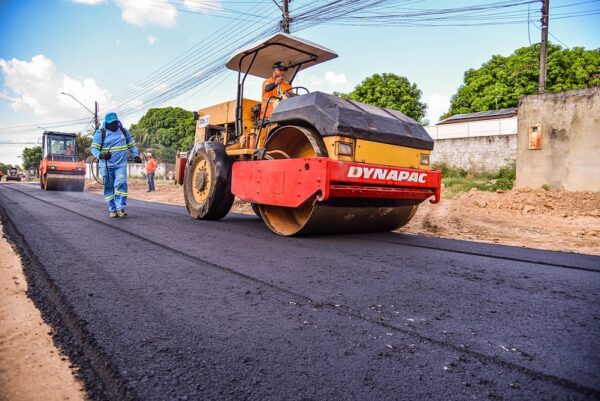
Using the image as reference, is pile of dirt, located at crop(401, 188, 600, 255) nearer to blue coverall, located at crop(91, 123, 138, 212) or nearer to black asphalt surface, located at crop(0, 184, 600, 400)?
black asphalt surface, located at crop(0, 184, 600, 400)

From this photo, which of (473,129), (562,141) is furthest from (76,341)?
(473,129)

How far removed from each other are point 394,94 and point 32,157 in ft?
230

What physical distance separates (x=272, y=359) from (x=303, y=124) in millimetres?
3428

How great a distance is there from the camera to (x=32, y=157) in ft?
250

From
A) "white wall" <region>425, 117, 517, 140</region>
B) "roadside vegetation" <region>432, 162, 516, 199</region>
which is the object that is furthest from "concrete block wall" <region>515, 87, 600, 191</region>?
"white wall" <region>425, 117, 517, 140</region>

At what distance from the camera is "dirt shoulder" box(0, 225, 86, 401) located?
49.4 inches

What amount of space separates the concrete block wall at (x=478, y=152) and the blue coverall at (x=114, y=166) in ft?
46.0

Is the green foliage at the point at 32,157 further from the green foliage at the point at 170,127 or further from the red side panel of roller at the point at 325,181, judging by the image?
the red side panel of roller at the point at 325,181

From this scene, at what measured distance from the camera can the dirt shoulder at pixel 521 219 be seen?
18.1ft

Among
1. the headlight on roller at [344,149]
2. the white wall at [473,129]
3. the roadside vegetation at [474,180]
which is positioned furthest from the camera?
the white wall at [473,129]

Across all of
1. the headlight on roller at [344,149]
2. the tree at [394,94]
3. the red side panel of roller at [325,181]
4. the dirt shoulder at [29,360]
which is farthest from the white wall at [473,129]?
the dirt shoulder at [29,360]

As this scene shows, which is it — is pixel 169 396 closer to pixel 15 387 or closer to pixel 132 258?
pixel 15 387

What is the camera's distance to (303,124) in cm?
459

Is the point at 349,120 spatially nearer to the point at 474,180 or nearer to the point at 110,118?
the point at 110,118
